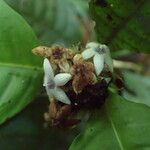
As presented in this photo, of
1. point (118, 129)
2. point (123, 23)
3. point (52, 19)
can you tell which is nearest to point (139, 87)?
point (52, 19)

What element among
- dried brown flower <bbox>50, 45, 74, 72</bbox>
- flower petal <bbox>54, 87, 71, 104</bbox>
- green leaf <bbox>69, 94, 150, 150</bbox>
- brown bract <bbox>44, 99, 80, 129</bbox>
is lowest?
green leaf <bbox>69, 94, 150, 150</bbox>

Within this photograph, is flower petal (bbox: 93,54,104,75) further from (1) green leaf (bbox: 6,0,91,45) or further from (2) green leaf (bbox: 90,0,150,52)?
(1) green leaf (bbox: 6,0,91,45)

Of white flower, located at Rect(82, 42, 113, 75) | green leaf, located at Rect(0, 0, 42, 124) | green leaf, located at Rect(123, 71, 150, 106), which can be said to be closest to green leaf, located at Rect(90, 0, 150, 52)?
white flower, located at Rect(82, 42, 113, 75)

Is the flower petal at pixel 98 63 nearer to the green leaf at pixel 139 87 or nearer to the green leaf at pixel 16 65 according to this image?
the green leaf at pixel 16 65

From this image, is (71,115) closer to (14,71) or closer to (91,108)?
(91,108)

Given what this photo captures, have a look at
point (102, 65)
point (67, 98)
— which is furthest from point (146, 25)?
point (67, 98)

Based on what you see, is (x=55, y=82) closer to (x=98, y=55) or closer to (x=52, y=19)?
(x=98, y=55)
